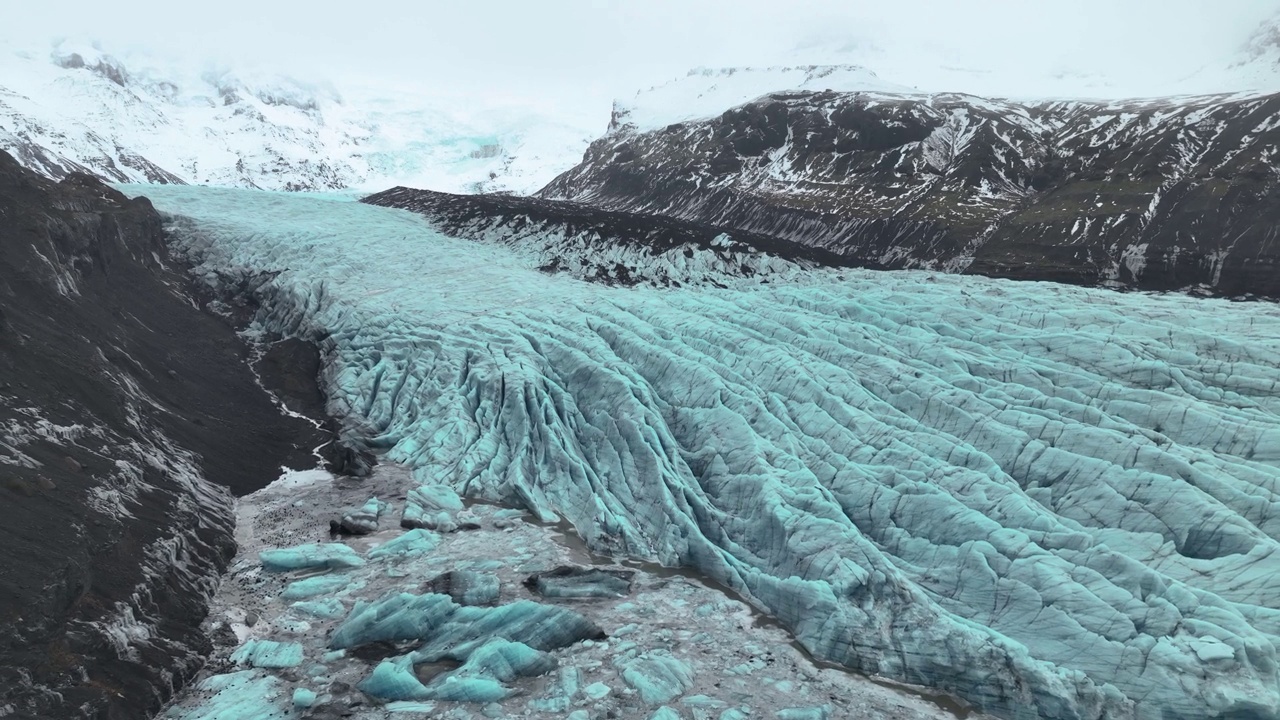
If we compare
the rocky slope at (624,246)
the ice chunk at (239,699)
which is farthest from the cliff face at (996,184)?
the ice chunk at (239,699)

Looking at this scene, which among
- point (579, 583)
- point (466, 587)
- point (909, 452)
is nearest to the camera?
point (466, 587)

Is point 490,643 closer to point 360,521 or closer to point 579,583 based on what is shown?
point 579,583

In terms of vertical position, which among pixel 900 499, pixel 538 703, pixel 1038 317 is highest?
pixel 1038 317

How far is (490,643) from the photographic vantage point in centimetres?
1934

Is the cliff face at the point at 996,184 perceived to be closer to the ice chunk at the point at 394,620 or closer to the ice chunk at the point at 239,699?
the ice chunk at the point at 394,620

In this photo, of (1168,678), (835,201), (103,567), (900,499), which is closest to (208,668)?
(103,567)

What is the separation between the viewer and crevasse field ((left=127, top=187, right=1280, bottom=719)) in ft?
63.4

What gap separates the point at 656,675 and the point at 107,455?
18780 millimetres

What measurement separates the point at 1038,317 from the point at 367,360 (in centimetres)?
3433

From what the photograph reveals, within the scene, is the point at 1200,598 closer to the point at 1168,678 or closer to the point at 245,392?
the point at 1168,678

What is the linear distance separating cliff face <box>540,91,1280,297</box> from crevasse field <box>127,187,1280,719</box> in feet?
81.5

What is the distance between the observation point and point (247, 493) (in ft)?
94.7

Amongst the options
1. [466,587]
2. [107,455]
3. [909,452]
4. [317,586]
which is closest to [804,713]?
[466,587]

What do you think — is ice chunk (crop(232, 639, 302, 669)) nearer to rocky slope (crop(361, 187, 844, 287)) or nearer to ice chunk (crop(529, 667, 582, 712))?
ice chunk (crop(529, 667, 582, 712))
